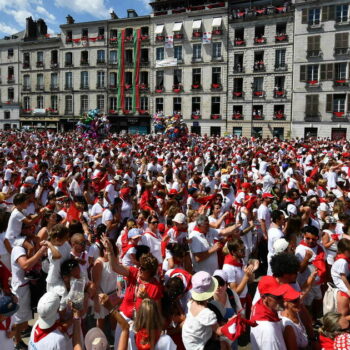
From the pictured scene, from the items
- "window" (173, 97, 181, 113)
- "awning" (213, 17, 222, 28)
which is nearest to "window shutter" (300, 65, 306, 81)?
"awning" (213, 17, 222, 28)

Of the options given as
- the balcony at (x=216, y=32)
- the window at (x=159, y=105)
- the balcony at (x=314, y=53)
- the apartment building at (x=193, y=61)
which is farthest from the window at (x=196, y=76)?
the balcony at (x=314, y=53)

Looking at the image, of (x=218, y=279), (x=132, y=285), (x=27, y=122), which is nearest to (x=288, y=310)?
(x=218, y=279)

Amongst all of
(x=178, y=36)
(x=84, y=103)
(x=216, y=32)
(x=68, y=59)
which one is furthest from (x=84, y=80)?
(x=216, y=32)

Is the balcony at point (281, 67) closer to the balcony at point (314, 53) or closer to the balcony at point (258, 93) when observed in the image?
the balcony at point (314, 53)

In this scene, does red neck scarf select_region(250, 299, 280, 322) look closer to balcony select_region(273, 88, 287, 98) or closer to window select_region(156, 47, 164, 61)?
balcony select_region(273, 88, 287, 98)

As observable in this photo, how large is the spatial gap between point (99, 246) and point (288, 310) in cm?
266

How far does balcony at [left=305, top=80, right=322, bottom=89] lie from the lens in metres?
32.9

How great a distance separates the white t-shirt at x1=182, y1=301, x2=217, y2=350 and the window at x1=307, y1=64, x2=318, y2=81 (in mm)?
34727

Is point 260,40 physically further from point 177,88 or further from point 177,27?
point 177,88

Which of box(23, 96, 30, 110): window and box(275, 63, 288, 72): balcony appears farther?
box(23, 96, 30, 110): window

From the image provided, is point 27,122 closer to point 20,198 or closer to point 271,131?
point 271,131

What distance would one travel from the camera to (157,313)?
281 centimetres

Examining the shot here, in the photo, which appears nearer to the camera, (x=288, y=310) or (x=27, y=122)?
(x=288, y=310)

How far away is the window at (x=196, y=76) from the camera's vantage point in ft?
128
